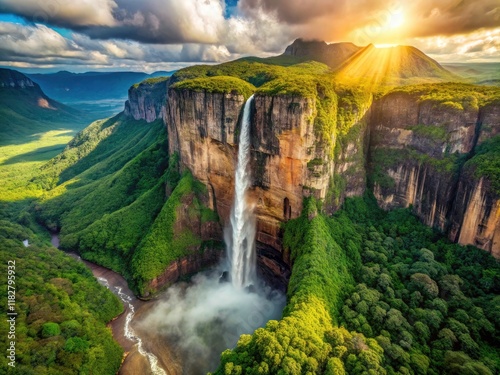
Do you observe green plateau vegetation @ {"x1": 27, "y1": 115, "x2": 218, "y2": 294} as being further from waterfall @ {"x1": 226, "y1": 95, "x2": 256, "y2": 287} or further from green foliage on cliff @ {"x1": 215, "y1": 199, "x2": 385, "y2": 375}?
green foliage on cliff @ {"x1": 215, "y1": 199, "x2": 385, "y2": 375}

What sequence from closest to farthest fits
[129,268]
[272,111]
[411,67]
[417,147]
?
1. [272,111]
2. [417,147]
3. [129,268]
4. [411,67]

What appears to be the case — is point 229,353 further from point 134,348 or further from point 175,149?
point 175,149

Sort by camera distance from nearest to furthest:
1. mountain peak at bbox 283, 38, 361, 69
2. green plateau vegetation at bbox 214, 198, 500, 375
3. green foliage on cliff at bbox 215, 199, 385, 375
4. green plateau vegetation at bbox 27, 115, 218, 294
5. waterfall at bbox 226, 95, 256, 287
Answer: green foliage on cliff at bbox 215, 199, 385, 375, green plateau vegetation at bbox 214, 198, 500, 375, waterfall at bbox 226, 95, 256, 287, green plateau vegetation at bbox 27, 115, 218, 294, mountain peak at bbox 283, 38, 361, 69

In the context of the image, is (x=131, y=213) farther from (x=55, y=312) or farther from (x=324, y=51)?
(x=324, y=51)

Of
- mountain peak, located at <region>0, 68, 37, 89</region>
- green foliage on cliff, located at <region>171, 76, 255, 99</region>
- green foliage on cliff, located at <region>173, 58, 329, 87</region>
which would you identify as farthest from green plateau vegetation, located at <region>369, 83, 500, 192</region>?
mountain peak, located at <region>0, 68, 37, 89</region>

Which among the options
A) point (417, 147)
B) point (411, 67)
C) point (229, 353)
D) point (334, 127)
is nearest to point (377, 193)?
point (417, 147)

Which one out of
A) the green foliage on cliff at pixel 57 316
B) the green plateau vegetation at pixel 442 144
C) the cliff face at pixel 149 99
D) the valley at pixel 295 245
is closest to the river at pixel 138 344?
the valley at pixel 295 245
